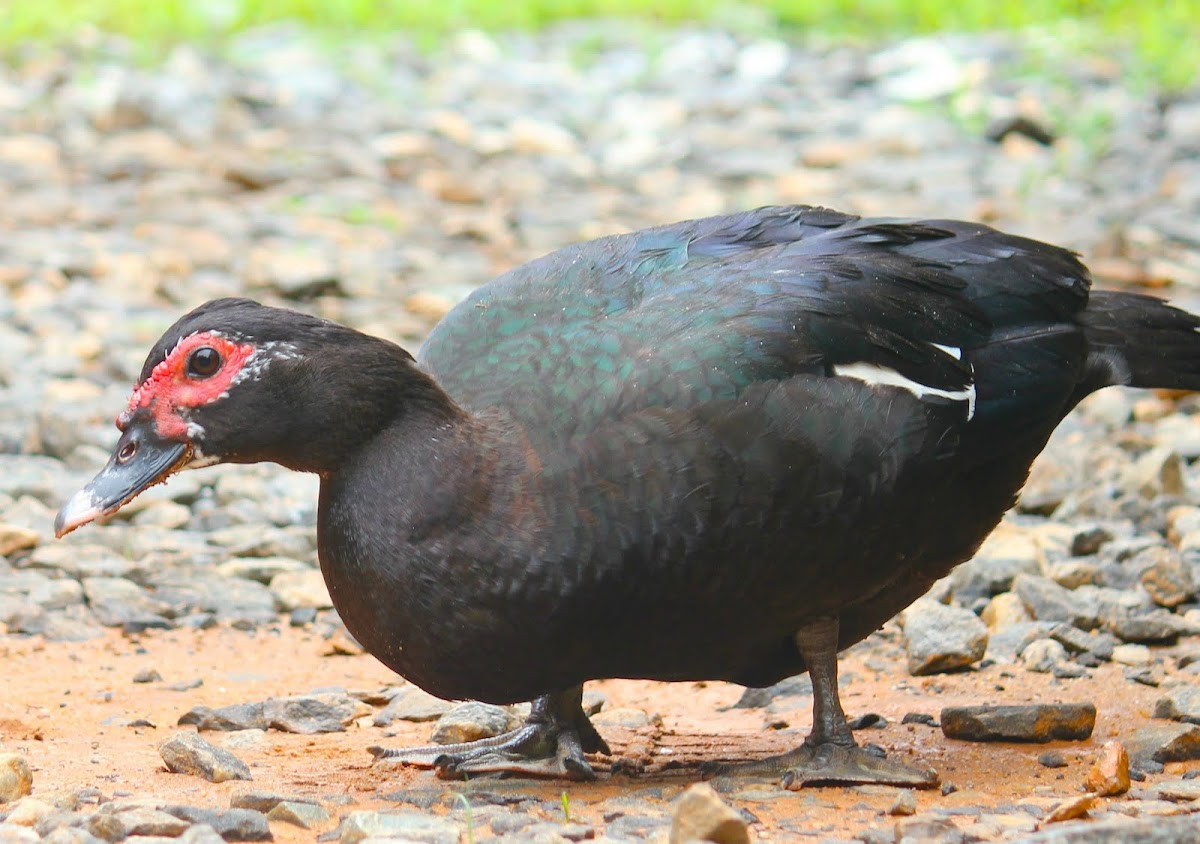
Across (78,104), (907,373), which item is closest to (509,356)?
(907,373)

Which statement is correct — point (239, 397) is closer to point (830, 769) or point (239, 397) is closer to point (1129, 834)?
point (830, 769)

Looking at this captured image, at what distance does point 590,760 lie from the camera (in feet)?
15.2

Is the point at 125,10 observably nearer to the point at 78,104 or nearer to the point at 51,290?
the point at 78,104

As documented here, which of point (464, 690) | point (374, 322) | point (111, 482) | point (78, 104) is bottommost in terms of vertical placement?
point (464, 690)

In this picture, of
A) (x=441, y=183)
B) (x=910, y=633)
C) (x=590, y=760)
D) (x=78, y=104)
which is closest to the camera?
(x=590, y=760)

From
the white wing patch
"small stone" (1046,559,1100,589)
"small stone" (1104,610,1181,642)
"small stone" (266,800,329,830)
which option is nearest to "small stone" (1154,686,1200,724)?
"small stone" (1104,610,1181,642)

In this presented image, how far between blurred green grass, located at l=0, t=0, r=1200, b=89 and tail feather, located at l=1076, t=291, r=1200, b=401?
9.85 metres

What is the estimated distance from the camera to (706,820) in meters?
3.26

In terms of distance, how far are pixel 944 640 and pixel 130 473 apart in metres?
2.51

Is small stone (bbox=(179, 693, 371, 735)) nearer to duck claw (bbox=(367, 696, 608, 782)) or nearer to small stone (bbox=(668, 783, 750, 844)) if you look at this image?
duck claw (bbox=(367, 696, 608, 782))

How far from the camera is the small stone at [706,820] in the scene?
3.25 metres

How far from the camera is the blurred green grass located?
14.6 meters

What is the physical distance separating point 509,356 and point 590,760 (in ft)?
3.61

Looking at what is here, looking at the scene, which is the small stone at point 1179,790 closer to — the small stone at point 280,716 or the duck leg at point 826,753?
the duck leg at point 826,753
